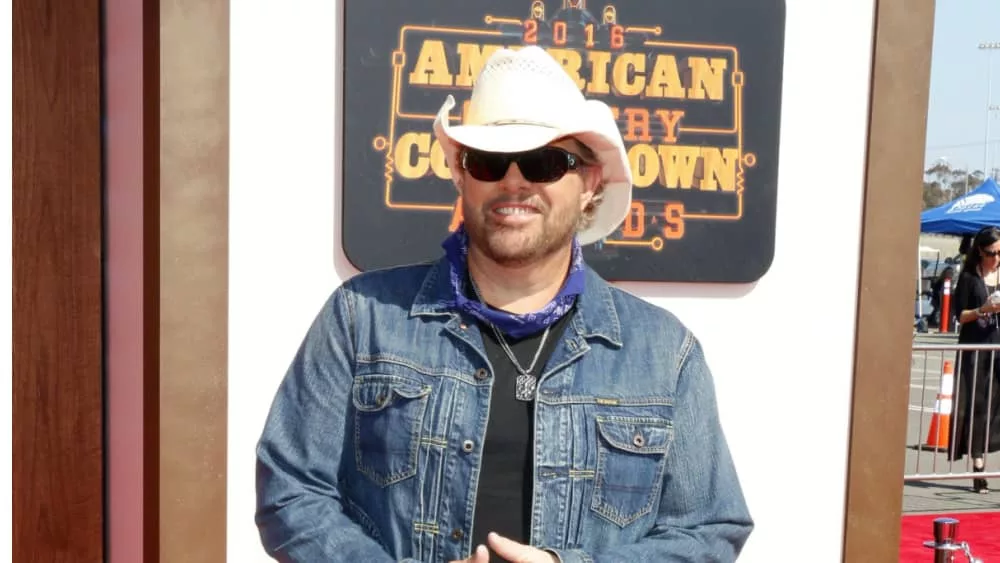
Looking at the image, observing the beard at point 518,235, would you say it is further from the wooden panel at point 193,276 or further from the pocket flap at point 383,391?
the wooden panel at point 193,276

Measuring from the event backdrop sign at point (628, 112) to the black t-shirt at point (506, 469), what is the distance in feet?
4.49

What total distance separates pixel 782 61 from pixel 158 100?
2075 millimetres

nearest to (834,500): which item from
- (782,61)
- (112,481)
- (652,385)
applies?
(782,61)

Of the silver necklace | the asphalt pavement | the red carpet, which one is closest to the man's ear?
the silver necklace

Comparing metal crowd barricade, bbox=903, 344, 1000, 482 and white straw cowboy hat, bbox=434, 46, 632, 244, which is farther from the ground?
white straw cowboy hat, bbox=434, 46, 632, 244

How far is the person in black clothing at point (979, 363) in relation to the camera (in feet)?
29.2

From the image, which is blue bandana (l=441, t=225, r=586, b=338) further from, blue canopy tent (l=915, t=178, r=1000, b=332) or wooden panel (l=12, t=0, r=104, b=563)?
blue canopy tent (l=915, t=178, r=1000, b=332)

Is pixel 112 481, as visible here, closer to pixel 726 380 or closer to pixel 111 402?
pixel 111 402

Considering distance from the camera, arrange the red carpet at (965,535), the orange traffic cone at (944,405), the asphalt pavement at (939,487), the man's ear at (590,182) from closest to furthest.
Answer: the man's ear at (590,182) → the red carpet at (965,535) → the asphalt pavement at (939,487) → the orange traffic cone at (944,405)

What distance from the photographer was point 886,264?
13.5 ft

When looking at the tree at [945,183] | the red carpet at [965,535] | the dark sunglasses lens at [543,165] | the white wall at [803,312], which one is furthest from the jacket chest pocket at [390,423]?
the tree at [945,183]

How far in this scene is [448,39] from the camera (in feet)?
12.4

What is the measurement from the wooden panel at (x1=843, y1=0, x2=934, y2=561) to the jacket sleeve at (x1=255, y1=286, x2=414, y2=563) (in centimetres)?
227

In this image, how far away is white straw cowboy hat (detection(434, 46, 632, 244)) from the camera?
8.06 feet
